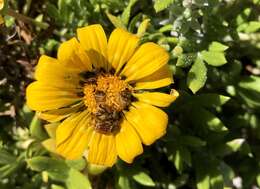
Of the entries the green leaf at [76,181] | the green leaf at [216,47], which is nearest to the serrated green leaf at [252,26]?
the green leaf at [216,47]

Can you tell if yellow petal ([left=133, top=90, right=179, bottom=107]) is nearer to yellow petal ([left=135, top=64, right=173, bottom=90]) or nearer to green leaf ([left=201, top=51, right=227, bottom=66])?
yellow petal ([left=135, top=64, right=173, bottom=90])

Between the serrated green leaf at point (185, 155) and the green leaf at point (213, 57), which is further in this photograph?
the serrated green leaf at point (185, 155)

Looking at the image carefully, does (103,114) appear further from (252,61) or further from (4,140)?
(252,61)

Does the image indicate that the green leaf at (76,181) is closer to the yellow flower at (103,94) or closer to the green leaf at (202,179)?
the yellow flower at (103,94)

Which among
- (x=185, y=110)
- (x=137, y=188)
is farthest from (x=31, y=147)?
(x=185, y=110)

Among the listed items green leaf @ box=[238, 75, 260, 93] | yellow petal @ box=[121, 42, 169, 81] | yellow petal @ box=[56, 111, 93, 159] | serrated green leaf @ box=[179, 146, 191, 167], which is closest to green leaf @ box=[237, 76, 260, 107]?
green leaf @ box=[238, 75, 260, 93]

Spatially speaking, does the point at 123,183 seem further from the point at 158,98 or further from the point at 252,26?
the point at 252,26

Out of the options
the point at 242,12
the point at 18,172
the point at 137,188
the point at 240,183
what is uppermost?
the point at 242,12
